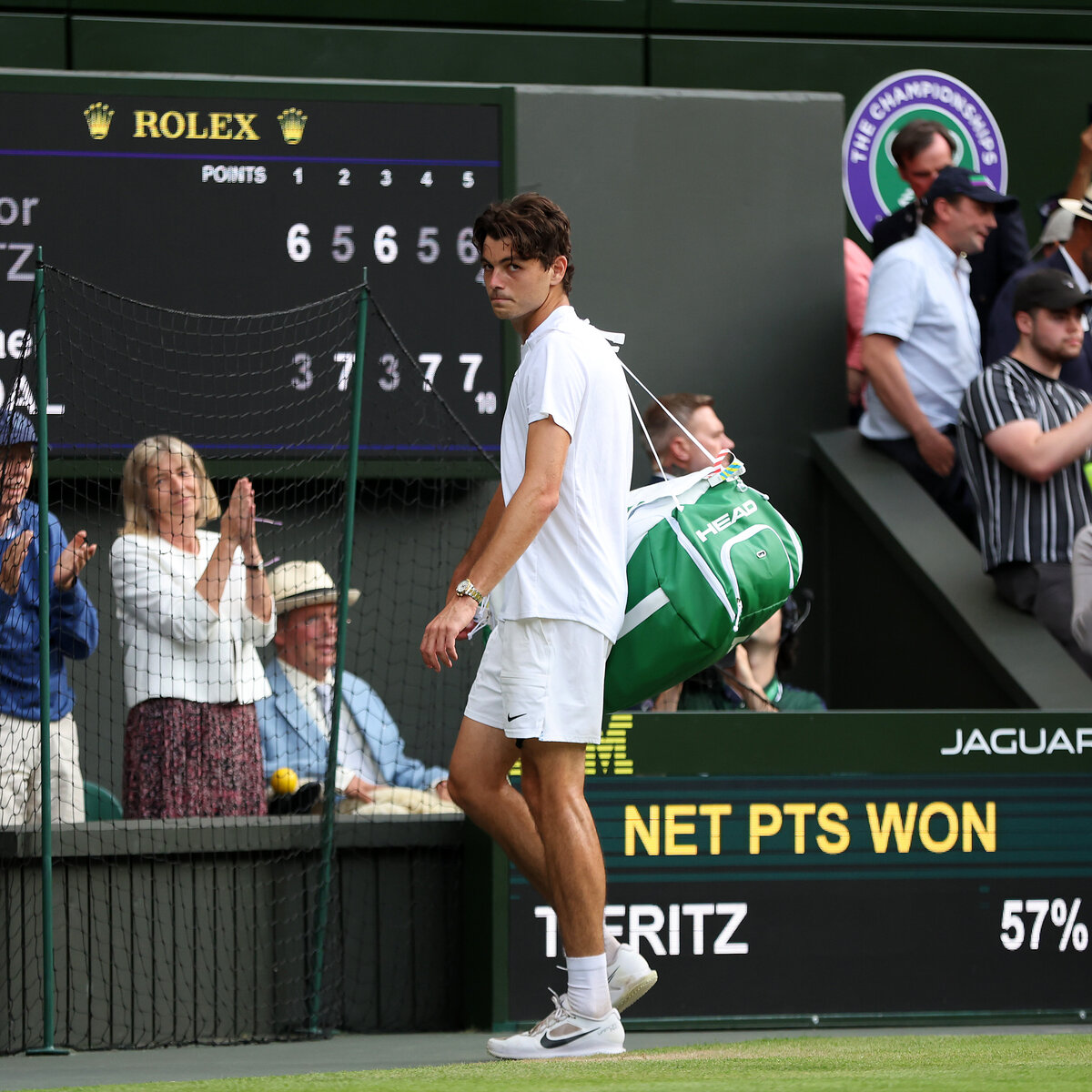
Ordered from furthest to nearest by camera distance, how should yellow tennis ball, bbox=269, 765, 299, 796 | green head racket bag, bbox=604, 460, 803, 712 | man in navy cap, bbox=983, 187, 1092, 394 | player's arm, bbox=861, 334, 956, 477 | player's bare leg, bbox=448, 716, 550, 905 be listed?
man in navy cap, bbox=983, 187, 1092, 394
player's arm, bbox=861, 334, 956, 477
yellow tennis ball, bbox=269, 765, 299, 796
player's bare leg, bbox=448, 716, 550, 905
green head racket bag, bbox=604, 460, 803, 712

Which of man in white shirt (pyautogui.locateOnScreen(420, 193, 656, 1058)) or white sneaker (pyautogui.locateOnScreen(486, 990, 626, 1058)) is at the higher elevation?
man in white shirt (pyautogui.locateOnScreen(420, 193, 656, 1058))

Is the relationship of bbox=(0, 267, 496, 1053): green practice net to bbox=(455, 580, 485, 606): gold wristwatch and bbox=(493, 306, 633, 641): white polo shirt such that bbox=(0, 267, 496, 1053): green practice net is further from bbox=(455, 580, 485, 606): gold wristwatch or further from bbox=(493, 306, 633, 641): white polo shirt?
bbox=(455, 580, 485, 606): gold wristwatch

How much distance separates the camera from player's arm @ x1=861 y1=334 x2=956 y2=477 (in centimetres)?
824

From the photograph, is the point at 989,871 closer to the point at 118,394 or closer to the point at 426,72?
the point at 118,394

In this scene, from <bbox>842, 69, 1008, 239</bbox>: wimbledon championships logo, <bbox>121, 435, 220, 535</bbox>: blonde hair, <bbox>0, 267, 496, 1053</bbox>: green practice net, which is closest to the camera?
<bbox>0, 267, 496, 1053</bbox>: green practice net

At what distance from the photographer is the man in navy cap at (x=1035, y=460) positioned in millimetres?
7488

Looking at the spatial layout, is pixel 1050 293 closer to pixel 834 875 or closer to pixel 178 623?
pixel 834 875

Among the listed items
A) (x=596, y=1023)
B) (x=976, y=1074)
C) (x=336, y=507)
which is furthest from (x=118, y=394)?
(x=976, y=1074)

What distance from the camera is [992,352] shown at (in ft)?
28.6

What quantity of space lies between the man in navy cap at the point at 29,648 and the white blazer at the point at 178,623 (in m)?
0.15

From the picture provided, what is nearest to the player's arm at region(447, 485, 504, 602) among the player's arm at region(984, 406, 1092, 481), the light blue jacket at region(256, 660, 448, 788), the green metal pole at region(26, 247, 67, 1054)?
the green metal pole at region(26, 247, 67, 1054)


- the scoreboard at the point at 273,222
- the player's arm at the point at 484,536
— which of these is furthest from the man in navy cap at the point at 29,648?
the player's arm at the point at 484,536

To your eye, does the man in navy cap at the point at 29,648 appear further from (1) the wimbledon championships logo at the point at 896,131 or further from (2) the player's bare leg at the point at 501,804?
(1) the wimbledon championships logo at the point at 896,131

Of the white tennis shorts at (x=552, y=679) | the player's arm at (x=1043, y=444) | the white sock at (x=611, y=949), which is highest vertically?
the player's arm at (x=1043, y=444)
